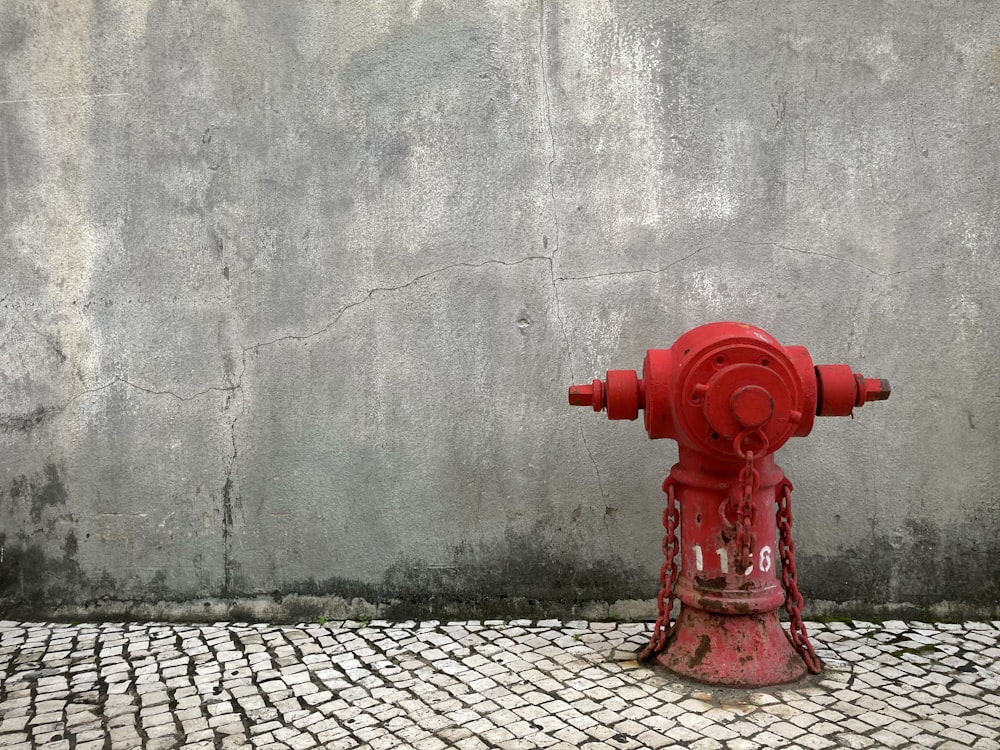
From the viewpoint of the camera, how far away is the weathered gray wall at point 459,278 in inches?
152

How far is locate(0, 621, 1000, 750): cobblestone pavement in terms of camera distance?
2.86 meters

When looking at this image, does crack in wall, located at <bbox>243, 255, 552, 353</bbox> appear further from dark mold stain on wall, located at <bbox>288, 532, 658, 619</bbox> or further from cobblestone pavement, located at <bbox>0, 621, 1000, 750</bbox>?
cobblestone pavement, located at <bbox>0, 621, 1000, 750</bbox>

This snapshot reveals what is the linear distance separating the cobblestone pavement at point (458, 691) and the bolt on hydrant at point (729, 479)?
0.14m

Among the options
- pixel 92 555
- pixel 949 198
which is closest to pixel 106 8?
pixel 92 555

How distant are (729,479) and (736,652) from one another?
68 cm

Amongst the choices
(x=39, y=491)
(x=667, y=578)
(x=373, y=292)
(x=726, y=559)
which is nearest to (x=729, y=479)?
(x=726, y=559)

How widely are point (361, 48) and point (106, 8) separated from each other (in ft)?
4.21

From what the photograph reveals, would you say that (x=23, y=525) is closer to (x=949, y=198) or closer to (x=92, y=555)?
(x=92, y=555)

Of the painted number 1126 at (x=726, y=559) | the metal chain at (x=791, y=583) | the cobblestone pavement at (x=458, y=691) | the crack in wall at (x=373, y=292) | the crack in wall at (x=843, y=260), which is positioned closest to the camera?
the cobblestone pavement at (x=458, y=691)

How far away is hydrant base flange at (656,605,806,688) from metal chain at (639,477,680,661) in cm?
11

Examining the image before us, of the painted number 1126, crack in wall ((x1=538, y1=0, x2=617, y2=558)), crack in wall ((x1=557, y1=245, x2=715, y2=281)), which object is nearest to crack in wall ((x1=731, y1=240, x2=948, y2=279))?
crack in wall ((x1=557, y1=245, x2=715, y2=281))

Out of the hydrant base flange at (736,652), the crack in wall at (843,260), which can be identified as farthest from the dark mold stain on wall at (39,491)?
the crack in wall at (843,260)

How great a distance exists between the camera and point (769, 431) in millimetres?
2926

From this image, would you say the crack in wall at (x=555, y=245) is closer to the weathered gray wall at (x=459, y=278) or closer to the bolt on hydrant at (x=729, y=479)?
the weathered gray wall at (x=459, y=278)
